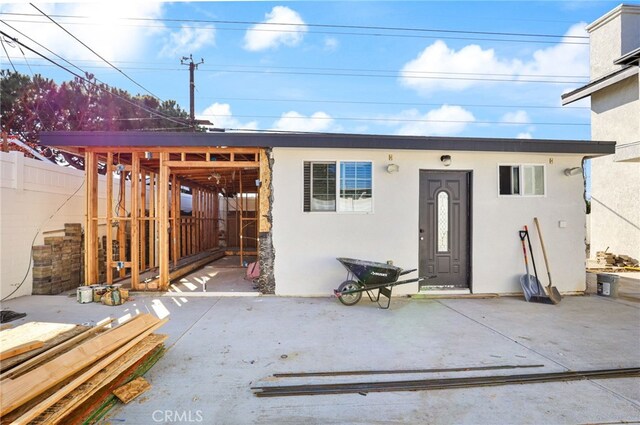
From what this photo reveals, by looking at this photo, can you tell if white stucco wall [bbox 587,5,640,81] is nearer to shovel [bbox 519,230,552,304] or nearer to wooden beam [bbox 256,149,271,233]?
shovel [bbox 519,230,552,304]

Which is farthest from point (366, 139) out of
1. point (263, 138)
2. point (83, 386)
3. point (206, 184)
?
point (206, 184)

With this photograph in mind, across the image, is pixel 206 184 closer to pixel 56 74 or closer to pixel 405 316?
pixel 56 74

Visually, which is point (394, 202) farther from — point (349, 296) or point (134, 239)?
point (134, 239)

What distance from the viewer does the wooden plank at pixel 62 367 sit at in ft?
6.47

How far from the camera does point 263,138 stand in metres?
5.58

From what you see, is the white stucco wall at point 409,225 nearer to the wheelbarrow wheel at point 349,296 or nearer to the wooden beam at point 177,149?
the wheelbarrow wheel at point 349,296

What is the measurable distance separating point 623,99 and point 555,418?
41.6 ft

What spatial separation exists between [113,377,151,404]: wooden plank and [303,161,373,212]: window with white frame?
375 cm

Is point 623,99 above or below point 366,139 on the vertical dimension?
above

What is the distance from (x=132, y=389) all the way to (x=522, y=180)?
275 inches

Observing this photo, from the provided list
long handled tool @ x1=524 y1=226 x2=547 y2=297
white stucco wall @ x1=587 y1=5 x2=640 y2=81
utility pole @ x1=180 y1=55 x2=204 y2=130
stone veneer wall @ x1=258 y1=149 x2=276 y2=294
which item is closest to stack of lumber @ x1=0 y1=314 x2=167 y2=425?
stone veneer wall @ x1=258 y1=149 x2=276 y2=294

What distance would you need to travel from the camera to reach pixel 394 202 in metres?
5.86

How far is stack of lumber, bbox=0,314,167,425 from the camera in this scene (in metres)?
1.96

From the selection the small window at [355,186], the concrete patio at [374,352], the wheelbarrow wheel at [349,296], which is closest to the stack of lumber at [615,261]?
the concrete patio at [374,352]
